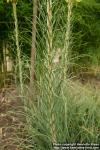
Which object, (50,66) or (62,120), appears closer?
(50,66)

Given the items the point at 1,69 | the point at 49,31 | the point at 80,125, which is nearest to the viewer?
the point at 49,31

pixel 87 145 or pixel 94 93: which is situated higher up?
pixel 94 93

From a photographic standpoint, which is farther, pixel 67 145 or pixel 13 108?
pixel 13 108

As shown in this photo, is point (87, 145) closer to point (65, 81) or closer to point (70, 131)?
point (70, 131)

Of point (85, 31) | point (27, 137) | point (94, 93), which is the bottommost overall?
point (27, 137)

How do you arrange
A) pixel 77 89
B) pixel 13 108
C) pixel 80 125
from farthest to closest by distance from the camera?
pixel 13 108, pixel 77 89, pixel 80 125

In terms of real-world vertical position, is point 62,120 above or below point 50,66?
below

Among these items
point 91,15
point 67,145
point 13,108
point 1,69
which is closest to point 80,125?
point 67,145

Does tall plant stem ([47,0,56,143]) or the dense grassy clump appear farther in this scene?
the dense grassy clump

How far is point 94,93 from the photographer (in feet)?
14.2

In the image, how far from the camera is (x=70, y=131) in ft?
12.0

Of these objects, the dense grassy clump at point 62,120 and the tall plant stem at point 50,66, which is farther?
the dense grassy clump at point 62,120

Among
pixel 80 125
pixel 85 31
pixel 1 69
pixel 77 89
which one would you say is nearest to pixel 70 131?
pixel 80 125

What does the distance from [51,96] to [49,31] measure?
1.73 ft
